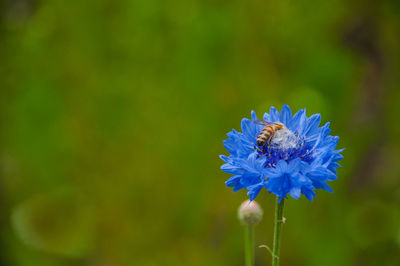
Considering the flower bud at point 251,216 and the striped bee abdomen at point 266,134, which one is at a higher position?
the striped bee abdomen at point 266,134

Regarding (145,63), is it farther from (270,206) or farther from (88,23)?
(270,206)

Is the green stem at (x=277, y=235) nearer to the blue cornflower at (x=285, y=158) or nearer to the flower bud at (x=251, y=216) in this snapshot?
the blue cornflower at (x=285, y=158)

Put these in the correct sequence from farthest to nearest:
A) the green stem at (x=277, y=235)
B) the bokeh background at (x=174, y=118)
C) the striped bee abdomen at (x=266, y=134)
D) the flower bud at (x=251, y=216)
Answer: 1. the bokeh background at (x=174, y=118)
2. the flower bud at (x=251, y=216)
3. the striped bee abdomen at (x=266, y=134)
4. the green stem at (x=277, y=235)

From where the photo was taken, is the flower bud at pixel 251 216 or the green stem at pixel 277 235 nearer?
the green stem at pixel 277 235

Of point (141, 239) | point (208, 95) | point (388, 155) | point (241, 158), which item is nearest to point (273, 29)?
point (208, 95)

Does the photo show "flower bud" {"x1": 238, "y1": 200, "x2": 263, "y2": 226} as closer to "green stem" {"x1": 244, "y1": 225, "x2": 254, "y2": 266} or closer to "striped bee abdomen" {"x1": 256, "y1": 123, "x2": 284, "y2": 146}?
"green stem" {"x1": 244, "y1": 225, "x2": 254, "y2": 266}

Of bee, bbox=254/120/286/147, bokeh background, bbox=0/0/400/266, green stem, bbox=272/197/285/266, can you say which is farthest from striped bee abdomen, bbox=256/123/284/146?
bokeh background, bbox=0/0/400/266

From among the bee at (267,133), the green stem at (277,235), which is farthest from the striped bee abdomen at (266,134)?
the green stem at (277,235)

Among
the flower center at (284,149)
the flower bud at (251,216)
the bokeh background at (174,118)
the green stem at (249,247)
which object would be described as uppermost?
the bokeh background at (174,118)
